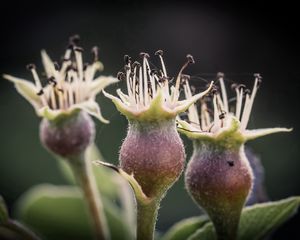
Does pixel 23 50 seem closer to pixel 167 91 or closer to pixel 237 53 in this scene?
pixel 237 53

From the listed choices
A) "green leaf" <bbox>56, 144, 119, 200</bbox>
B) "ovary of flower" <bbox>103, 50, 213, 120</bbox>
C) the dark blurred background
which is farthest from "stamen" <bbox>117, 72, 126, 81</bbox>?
the dark blurred background

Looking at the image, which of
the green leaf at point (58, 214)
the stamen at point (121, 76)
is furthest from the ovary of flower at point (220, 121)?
the green leaf at point (58, 214)

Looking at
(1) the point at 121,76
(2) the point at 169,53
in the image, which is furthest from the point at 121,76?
(2) the point at 169,53

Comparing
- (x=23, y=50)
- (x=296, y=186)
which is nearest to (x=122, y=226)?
(x=296, y=186)

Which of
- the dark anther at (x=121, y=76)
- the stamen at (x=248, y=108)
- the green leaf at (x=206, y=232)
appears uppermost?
the dark anther at (x=121, y=76)

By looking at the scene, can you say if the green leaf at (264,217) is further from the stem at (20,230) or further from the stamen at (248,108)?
the stem at (20,230)
